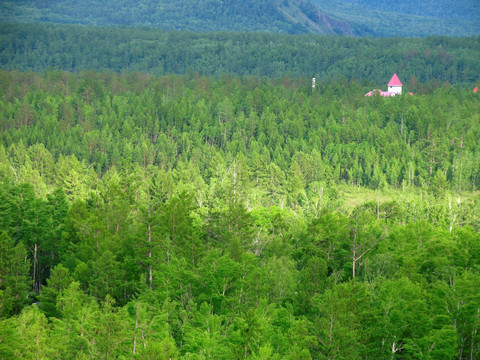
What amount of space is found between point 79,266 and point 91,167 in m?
60.5

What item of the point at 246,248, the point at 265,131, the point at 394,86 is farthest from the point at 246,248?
the point at 394,86

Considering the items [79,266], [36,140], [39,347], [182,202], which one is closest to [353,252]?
[182,202]

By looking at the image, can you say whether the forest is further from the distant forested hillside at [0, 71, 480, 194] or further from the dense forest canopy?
the distant forested hillside at [0, 71, 480, 194]

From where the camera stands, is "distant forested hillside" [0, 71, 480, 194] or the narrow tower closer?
"distant forested hillside" [0, 71, 480, 194]

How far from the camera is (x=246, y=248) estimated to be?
5412cm

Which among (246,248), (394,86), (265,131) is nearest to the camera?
(246,248)

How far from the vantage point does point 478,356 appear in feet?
125

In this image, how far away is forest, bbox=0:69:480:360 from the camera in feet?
120

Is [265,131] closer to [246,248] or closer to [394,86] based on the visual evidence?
[394,86]

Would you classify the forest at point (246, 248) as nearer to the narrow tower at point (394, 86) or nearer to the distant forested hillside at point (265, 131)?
the distant forested hillside at point (265, 131)

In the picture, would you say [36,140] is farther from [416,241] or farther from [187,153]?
[416,241]

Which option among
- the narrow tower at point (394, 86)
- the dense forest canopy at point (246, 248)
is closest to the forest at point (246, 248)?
the dense forest canopy at point (246, 248)

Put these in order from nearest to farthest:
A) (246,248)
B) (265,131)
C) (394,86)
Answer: (246,248) → (265,131) → (394,86)

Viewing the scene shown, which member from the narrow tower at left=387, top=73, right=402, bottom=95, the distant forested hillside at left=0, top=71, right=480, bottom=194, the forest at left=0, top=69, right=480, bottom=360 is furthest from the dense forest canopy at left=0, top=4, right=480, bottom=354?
A: the narrow tower at left=387, top=73, right=402, bottom=95
